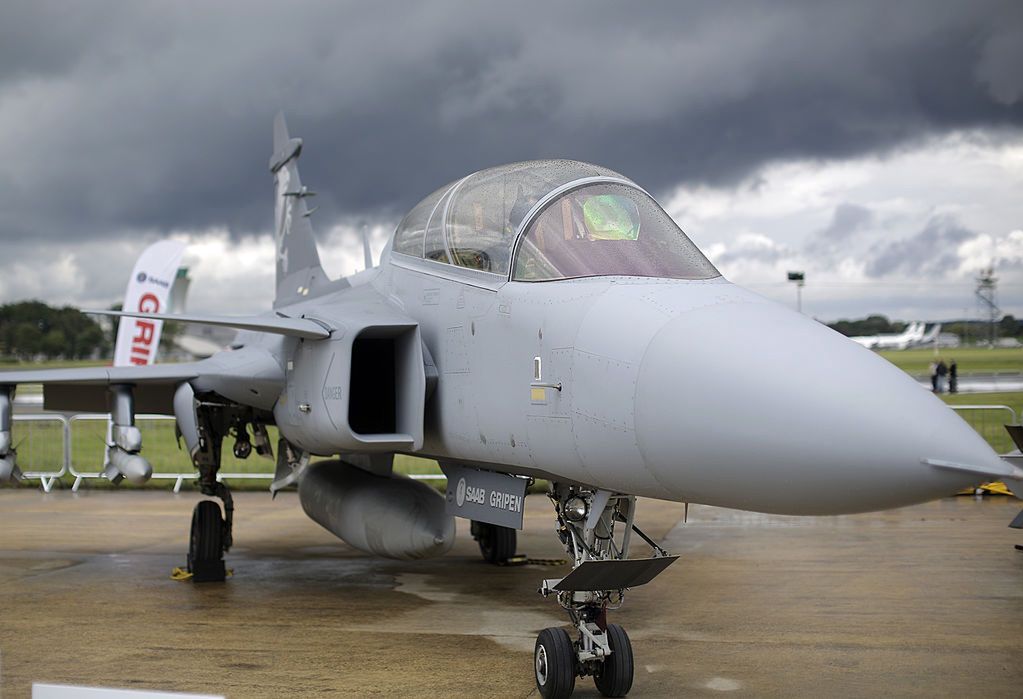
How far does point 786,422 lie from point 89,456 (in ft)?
63.0

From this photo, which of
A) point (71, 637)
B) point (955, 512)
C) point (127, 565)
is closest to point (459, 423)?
point (71, 637)

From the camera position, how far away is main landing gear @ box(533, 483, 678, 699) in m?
5.09

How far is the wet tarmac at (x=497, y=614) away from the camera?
5.86 m

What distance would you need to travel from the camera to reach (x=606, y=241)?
5414mm

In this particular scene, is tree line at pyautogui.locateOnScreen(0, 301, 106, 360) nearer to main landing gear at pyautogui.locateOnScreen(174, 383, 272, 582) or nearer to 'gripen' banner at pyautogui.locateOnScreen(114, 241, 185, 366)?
'gripen' banner at pyautogui.locateOnScreen(114, 241, 185, 366)

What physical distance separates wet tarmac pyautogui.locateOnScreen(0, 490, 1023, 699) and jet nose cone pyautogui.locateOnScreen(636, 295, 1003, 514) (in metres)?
1.86

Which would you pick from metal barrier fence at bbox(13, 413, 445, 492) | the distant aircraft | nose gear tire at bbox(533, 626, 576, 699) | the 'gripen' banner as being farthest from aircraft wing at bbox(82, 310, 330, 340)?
the distant aircraft

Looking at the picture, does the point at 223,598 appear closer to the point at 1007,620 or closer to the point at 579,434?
the point at 579,434

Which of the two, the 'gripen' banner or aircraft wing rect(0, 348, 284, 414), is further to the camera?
the 'gripen' banner

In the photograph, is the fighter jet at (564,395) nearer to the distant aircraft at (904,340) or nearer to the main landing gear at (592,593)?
the main landing gear at (592,593)

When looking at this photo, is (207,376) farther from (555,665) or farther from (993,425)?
(993,425)

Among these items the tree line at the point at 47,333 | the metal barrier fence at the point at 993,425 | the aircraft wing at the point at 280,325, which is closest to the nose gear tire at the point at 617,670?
the aircraft wing at the point at 280,325

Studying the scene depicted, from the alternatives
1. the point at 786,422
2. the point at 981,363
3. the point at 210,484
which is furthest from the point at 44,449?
the point at 981,363

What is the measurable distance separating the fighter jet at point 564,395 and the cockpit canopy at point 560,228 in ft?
0.05
